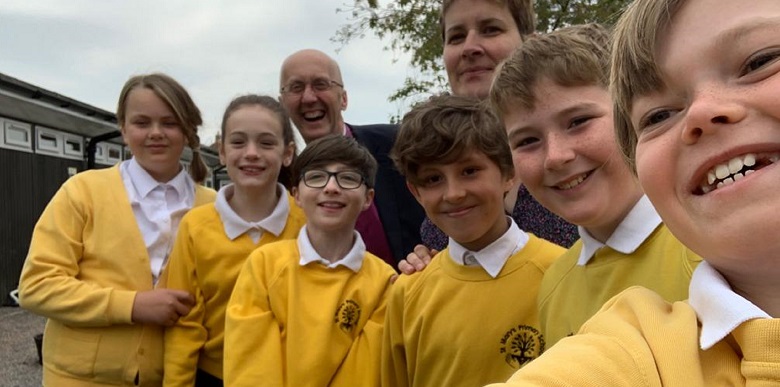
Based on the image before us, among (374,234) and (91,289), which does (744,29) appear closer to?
(374,234)

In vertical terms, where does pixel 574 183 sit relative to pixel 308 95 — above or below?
below

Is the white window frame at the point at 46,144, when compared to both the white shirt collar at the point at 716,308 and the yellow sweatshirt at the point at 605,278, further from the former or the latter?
the white shirt collar at the point at 716,308

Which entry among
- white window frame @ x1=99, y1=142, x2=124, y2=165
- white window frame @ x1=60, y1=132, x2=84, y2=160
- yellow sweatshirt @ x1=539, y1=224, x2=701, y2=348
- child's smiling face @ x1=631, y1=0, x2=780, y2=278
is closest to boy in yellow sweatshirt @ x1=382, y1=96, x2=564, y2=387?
yellow sweatshirt @ x1=539, y1=224, x2=701, y2=348

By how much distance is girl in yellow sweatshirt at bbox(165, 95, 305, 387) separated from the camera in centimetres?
275

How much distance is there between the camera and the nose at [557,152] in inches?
64.1

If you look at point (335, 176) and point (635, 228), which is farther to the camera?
point (335, 176)

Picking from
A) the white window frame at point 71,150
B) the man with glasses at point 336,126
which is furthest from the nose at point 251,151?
the white window frame at point 71,150

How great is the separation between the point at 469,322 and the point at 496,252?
0.26m

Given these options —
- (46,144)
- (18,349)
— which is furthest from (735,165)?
(46,144)

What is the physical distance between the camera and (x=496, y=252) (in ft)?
6.88

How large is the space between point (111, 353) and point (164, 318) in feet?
1.07

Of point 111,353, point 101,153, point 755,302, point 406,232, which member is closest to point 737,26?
point 755,302

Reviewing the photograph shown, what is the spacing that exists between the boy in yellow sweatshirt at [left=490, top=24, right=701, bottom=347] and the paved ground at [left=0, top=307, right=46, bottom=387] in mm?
8023

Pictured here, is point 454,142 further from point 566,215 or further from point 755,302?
point 755,302
